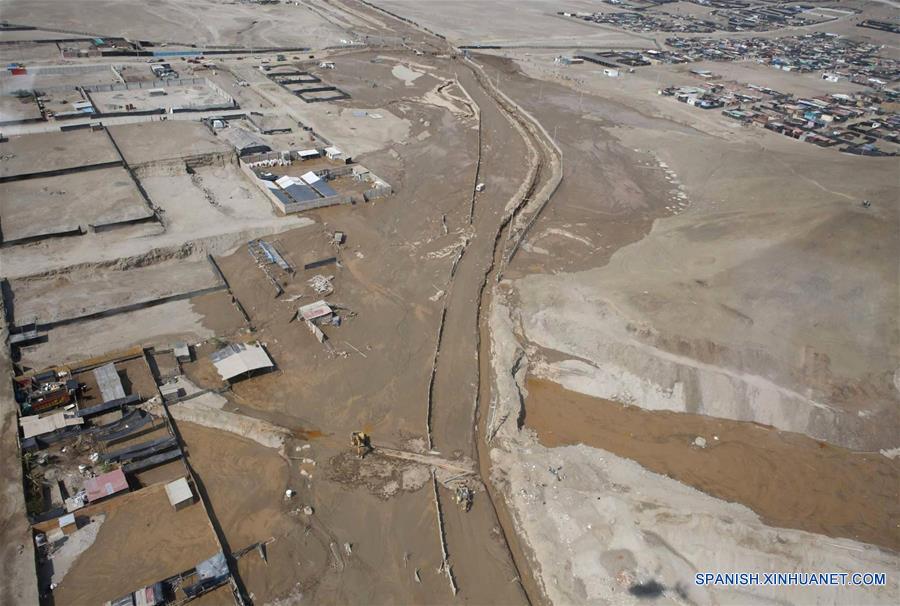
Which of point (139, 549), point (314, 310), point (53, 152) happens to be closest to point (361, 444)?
point (139, 549)

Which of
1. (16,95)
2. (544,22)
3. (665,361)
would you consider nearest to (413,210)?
(665,361)

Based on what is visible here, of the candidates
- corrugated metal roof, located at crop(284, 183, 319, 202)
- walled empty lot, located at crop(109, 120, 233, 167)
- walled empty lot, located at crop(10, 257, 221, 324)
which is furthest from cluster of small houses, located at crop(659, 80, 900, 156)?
walled empty lot, located at crop(10, 257, 221, 324)

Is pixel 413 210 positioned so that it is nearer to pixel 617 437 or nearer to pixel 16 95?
pixel 617 437

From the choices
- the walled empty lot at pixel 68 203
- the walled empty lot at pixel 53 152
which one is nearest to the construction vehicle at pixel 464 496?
the walled empty lot at pixel 68 203

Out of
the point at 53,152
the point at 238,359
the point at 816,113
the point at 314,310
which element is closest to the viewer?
the point at 238,359

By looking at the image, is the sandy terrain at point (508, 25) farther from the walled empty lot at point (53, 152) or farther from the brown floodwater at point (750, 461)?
the brown floodwater at point (750, 461)

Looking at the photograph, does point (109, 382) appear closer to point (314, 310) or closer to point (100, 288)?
point (100, 288)
